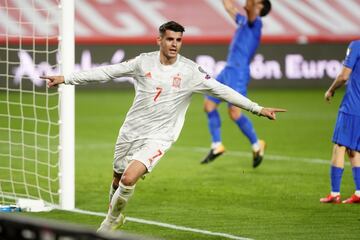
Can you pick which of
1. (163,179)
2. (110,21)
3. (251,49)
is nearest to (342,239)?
(163,179)

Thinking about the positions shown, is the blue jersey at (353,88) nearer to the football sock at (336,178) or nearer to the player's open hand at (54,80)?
the football sock at (336,178)

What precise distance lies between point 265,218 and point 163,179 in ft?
9.79

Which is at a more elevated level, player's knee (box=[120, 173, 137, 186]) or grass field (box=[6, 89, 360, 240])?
player's knee (box=[120, 173, 137, 186])

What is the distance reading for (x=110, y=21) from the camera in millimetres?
25578

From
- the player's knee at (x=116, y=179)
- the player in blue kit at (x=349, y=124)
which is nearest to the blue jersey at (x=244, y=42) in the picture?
the player in blue kit at (x=349, y=124)

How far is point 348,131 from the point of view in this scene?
9883mm

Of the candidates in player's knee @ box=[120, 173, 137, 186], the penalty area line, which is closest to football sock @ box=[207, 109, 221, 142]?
the penalty area line

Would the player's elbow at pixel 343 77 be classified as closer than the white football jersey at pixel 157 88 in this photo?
No

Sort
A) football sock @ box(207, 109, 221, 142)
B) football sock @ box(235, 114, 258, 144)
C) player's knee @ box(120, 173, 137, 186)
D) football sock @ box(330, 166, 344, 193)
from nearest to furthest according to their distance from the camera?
player's knee @ box(120, 173, 137, 186) < football sock @ box(330, 166, 344, 193) < football sock @ box(235, 114, 258, 144) < football sock @ box(207, 109, 221, 142)

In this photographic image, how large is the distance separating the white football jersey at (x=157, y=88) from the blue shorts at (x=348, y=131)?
2.22 m

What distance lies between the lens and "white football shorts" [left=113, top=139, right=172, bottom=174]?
7.98 meters

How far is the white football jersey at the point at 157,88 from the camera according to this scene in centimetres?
807

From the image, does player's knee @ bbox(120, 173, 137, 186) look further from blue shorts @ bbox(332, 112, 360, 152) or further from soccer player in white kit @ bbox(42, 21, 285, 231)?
blue shorts @ bbox(332, 112, 360, 152)

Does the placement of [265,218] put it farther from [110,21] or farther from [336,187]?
[110,21]
